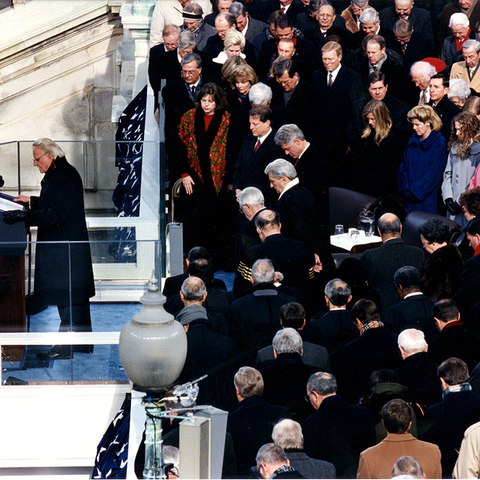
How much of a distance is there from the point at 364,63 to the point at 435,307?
4.02 metres

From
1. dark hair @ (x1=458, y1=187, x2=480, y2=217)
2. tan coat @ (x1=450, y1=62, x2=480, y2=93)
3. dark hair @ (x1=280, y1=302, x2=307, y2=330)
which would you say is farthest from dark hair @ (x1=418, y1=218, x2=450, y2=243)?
tan coat @ (x1=450, y1=62, x2=480, y2=93)

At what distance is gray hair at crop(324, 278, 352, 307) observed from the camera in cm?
645

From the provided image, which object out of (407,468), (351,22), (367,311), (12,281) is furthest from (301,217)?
(351,22)

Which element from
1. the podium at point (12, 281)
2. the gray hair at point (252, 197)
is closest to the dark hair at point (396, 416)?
the gray hair at point (252, 197)

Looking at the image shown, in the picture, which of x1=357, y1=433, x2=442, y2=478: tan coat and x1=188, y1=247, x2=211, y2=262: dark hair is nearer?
x1=357, y1=433, x2=442, y2=478: tan coat

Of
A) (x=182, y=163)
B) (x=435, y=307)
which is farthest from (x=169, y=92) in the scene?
(x=435, y=307)

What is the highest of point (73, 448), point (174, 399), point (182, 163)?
point (182, 163)

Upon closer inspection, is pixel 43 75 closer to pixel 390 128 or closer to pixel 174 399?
pixel 390 128

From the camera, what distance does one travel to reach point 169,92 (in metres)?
9.02

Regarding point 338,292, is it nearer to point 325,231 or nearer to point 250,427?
point 325,231

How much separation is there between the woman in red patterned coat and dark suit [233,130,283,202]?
533 mm

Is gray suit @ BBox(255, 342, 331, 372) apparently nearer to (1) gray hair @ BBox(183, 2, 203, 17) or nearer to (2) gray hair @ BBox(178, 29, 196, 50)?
(2) gray hair @ BBox(178, 29, 196, 50)

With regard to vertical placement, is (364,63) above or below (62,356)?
above

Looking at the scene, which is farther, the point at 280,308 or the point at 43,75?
the point at 43,75
